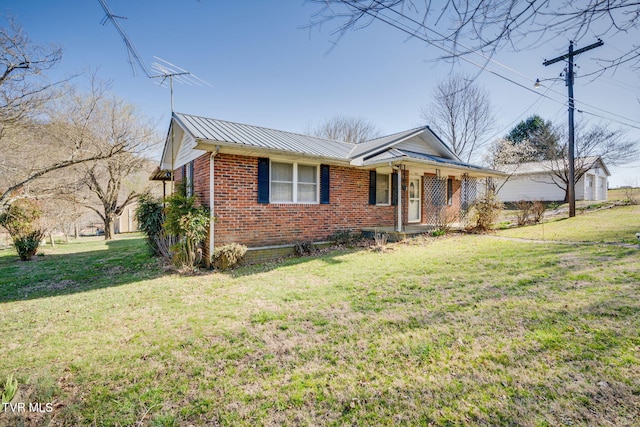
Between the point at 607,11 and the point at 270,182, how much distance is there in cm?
725

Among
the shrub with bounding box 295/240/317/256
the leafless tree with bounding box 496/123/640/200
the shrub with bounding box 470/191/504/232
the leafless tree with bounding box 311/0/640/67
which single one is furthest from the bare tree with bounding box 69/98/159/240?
the leafless tree with bounding box 496/123/640/200

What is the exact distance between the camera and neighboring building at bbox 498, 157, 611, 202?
23.1 metres

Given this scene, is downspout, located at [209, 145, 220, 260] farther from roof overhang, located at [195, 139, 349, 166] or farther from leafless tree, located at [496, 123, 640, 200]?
leafless tree, located at [496, 123, 640, 200]

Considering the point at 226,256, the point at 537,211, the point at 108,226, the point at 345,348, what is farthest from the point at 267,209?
the point at 108,226

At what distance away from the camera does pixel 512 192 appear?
2614cm

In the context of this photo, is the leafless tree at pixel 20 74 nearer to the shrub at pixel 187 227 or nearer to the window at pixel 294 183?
the shrub at pixel 187 227

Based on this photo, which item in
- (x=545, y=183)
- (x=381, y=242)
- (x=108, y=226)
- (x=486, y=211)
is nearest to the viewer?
(x=381, y=242)

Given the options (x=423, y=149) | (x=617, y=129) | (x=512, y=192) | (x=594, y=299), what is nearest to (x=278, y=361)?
(x=594, y=299)

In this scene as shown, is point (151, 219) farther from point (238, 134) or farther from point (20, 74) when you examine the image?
point (20, 74)

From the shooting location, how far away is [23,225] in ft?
34.1

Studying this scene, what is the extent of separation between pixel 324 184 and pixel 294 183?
44.4 inches

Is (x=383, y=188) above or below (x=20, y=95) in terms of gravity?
below

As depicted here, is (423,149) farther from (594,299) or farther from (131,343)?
(131,343)

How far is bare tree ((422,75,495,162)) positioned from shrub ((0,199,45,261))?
2491 cm
